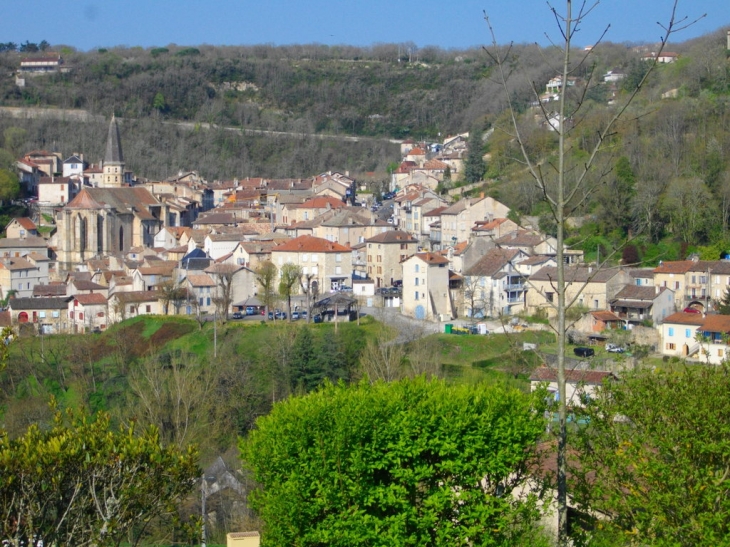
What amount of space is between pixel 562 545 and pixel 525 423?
1939mm

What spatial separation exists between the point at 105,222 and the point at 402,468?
4500 centimetres

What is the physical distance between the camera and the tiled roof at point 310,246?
38656 millimetres

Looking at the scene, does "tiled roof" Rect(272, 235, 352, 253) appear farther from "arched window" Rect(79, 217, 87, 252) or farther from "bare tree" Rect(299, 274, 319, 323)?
"arched window" Rect(79, 217, 87, 252)

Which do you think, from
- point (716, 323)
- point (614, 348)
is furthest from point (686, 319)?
point (614, 348)

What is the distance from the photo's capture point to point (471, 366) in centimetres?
2888

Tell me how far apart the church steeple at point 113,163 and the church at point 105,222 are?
5576 millimetres

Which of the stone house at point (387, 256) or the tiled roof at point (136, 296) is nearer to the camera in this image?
the tiled roof at point (136, 296)

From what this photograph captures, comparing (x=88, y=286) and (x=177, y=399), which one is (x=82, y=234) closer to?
(x=88, y=286)

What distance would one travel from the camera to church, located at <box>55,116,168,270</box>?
2013 inches

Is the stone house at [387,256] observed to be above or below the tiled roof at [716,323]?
above

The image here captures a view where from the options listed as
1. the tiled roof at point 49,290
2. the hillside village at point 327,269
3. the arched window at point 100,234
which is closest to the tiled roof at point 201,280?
the hillside village at point 327,269

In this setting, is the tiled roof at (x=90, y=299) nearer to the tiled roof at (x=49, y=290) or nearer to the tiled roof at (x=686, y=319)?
the tiled roof at (x=49, y=290)

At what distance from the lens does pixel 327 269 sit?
3856cm


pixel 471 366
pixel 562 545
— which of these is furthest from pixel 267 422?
pixel 471 366
